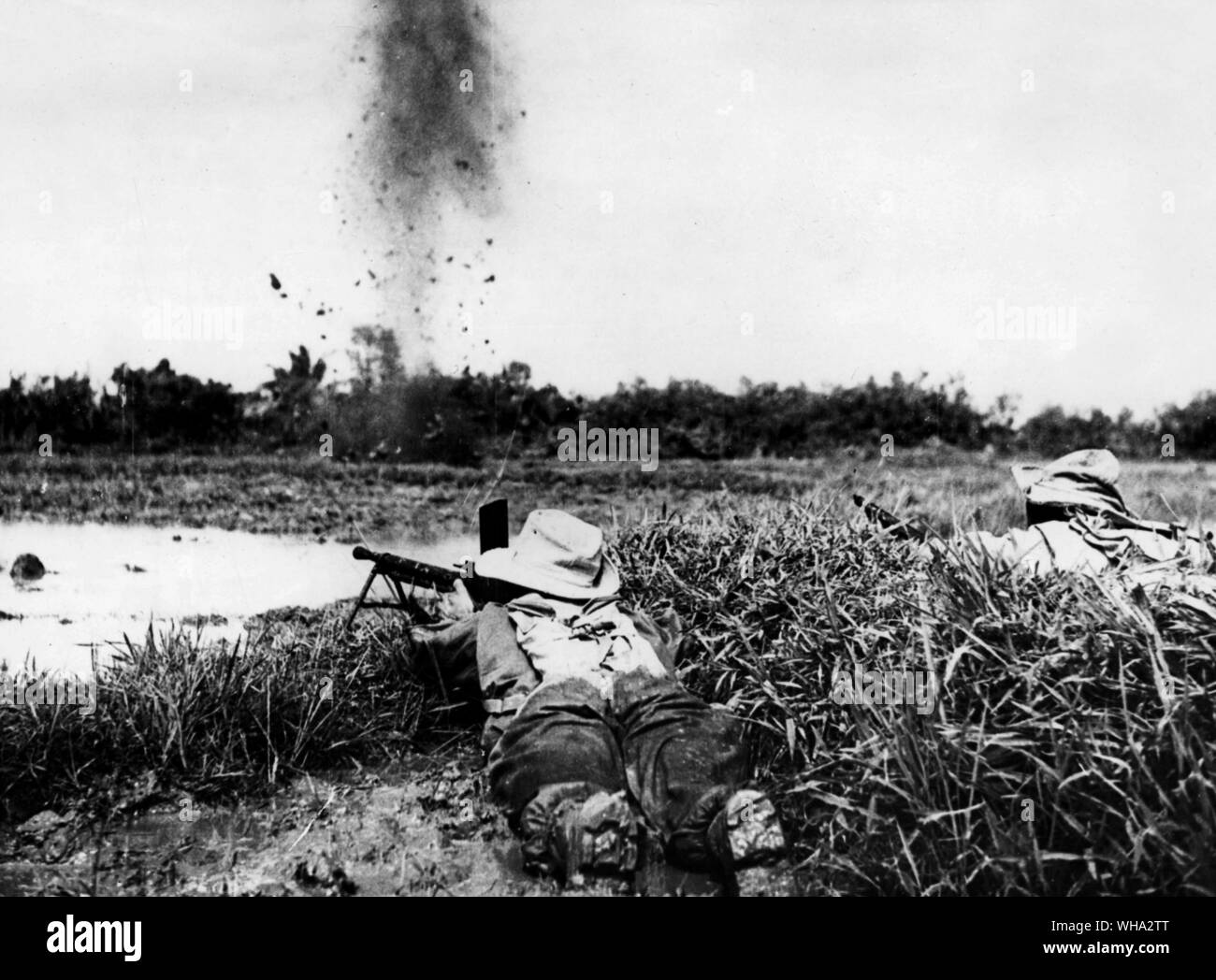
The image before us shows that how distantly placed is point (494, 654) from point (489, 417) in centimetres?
262

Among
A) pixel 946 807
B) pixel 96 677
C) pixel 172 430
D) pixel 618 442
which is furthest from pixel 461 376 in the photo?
pixel 946 807

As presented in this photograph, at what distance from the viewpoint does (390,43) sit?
5.26 metres

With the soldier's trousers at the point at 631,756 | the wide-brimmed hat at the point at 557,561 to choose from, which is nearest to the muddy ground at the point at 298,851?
the soldier's trousers at the point at 631,756

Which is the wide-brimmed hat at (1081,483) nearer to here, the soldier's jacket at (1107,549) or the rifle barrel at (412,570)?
the soldier's jacket at (1107,549)

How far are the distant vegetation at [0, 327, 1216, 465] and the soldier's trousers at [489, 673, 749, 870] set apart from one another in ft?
8.20

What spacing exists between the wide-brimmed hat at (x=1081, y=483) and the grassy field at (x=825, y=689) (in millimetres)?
812

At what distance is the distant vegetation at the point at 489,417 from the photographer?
5727 millimetres

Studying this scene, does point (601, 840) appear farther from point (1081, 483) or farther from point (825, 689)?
point (1081, 483)

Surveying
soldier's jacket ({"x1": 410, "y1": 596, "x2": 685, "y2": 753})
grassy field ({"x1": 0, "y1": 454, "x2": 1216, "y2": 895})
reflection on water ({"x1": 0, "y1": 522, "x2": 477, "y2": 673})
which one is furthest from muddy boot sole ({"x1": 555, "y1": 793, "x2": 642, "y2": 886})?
reflection on water ({"x1": 0, "y1": 522, "x2": 477, "y2": 673})

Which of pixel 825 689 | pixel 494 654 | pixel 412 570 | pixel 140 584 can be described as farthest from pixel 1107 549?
pixel 140 584

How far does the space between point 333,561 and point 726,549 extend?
2401mm

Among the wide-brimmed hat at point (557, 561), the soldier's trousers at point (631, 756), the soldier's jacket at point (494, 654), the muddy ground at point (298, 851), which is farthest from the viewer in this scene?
the wide-brimmed hat at point (557, 561)

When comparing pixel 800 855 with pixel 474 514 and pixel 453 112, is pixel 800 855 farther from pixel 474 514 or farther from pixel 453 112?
pixel 453 112

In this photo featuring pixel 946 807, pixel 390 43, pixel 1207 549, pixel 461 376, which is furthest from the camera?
pixel 461 376
